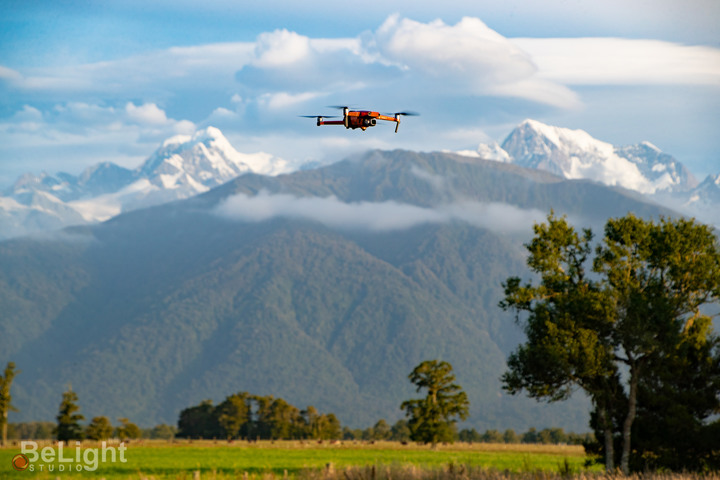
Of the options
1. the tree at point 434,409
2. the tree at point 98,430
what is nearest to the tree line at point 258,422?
the tree at point 98,430

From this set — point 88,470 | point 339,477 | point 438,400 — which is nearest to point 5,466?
point 88,470

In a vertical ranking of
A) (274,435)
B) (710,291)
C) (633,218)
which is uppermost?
(633,218)

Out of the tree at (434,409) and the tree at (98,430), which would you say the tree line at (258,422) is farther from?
the tree at (434,409)

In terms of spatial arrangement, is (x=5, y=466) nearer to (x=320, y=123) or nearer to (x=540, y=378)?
(x=540, y=378)

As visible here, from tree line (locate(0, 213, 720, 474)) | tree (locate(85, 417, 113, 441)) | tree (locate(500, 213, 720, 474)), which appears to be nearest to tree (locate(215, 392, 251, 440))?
tree (locate(85, 417, 113, 441))

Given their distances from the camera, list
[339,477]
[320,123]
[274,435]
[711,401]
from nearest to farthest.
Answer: [320,123]
[339,477]
[711,401]
[274,435]

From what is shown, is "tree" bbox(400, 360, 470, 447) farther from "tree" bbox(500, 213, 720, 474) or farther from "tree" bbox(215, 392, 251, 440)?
"tree" bbox(500, 213, 720, 474)

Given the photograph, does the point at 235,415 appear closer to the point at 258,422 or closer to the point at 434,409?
the point at 258,422
